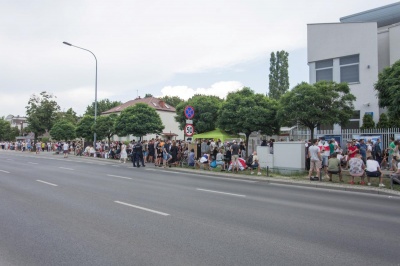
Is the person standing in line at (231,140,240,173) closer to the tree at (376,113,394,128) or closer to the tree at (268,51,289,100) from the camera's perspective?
the tree at (376,113,394,128)

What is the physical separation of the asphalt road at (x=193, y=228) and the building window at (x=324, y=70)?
63.4ft

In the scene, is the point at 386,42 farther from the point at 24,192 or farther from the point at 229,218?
the point at 24,192

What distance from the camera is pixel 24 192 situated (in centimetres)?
1070

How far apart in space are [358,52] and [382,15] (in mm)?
6402

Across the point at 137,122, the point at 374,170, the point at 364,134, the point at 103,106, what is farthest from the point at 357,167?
the point at 103,106

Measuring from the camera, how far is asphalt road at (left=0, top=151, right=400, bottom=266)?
4855 mm

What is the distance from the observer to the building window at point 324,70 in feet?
92.3

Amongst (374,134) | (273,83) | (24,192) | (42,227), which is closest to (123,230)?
(42,227)

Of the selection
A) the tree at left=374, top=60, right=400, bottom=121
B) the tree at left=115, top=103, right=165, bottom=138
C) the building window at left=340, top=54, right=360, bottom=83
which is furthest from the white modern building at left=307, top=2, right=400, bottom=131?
the tree at left=115, top=103, right=165, bottom=138

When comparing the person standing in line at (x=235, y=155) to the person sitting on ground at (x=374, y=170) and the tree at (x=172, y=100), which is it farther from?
the tree at (x=172, y=100)

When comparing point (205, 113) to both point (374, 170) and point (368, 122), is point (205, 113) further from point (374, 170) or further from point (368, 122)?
point (374, 170)

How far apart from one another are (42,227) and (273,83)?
196 feet

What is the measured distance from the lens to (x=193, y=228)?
641 cm

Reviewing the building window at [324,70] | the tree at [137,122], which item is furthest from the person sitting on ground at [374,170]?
the tree at [137,122]
